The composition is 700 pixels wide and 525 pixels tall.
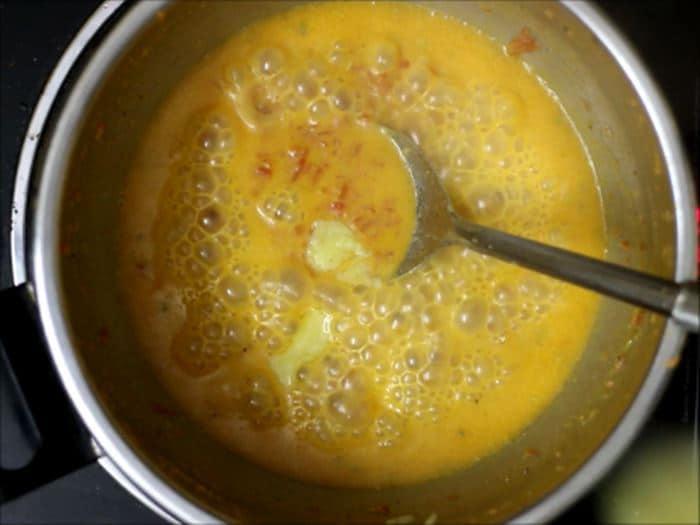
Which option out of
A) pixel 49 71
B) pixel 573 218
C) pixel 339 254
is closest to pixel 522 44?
pixel 573 218

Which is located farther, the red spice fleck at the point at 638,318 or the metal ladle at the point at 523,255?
the red spice fleck at the point at 638,318

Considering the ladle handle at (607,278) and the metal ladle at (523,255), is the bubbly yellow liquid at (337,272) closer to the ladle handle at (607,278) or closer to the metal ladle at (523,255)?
the metal ladle at (523,255)

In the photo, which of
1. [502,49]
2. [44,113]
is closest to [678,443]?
[502,49]

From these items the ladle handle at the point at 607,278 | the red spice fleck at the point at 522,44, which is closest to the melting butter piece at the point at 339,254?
the ladle handle at the point at 607,278

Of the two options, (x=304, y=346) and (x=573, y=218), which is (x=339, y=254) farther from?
(x=573, y=218)

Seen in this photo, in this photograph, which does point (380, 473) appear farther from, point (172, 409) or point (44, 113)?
point (44, 113)
